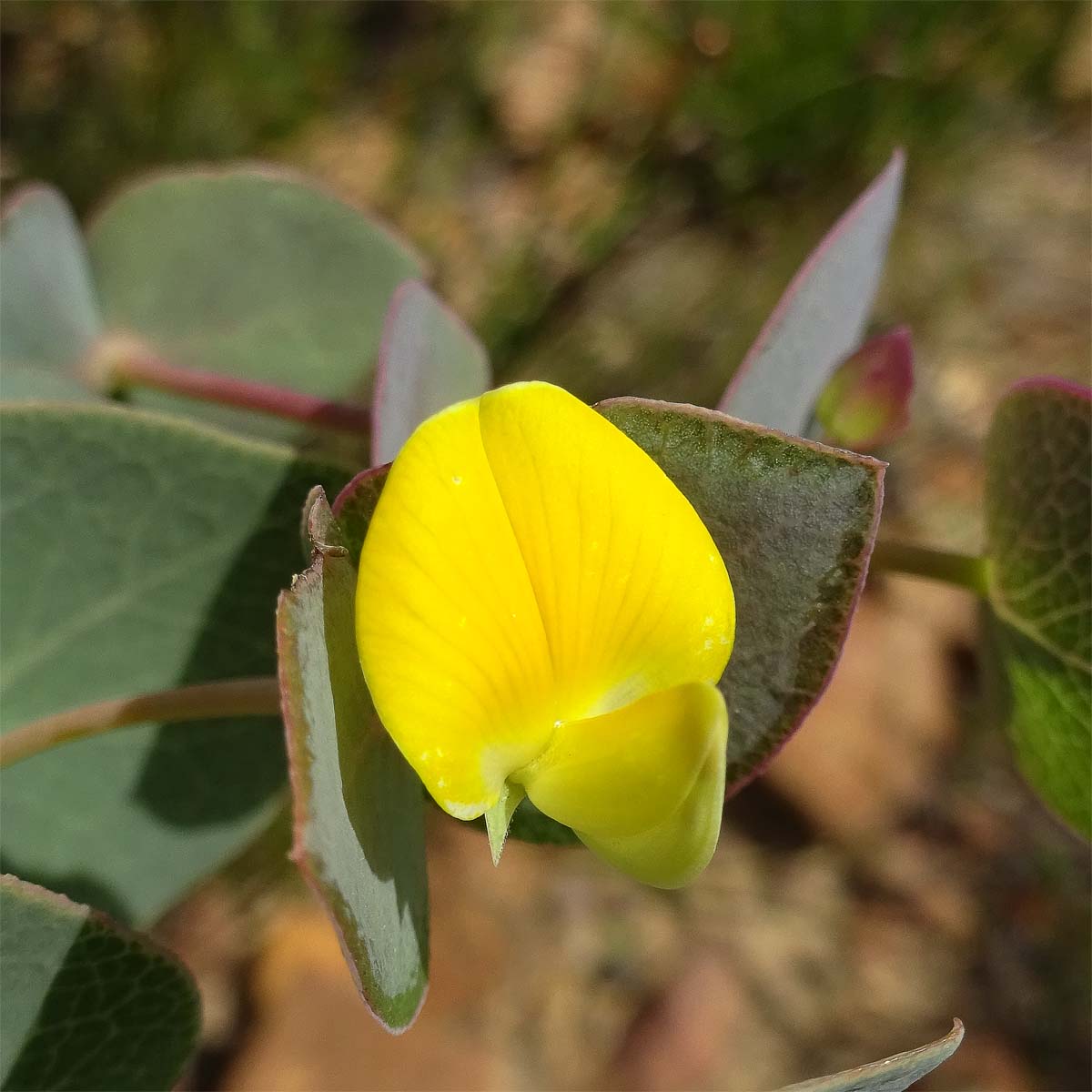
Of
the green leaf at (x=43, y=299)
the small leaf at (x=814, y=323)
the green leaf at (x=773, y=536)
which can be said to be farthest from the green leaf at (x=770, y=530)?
the green leaf at (x=43, y=299)

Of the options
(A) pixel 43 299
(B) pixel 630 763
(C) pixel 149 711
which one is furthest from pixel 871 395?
(A) pixel 43 299

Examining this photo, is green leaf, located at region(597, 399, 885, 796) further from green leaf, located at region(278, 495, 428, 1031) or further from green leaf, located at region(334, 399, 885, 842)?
green leaf, located at region(278, 495, 428, 1031)

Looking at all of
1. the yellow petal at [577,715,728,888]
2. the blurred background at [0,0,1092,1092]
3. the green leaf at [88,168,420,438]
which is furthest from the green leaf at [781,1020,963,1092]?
the blurred background at [0,0,1092,1092]

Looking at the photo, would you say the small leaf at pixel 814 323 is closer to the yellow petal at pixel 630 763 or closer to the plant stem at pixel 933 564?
the plant stem at pixel 933 564

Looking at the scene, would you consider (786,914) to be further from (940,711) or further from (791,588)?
(791,588)

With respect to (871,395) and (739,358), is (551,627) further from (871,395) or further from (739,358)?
(739,358)

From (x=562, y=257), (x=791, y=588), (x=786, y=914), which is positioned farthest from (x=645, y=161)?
(x=791, y=588)
